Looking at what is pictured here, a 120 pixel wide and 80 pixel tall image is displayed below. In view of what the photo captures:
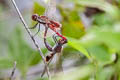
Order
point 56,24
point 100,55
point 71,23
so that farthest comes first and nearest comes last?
point 71,23
point 100,55
point 56,24

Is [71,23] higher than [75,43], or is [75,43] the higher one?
[75,43]

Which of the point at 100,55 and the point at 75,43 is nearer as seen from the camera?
the point at 75,43

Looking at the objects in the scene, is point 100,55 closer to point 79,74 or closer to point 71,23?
point 79,74

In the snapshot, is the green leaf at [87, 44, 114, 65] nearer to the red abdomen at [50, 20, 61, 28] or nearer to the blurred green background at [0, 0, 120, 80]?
the blurred green background at [0, 0, 120, 80]

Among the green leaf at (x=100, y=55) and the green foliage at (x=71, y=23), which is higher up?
the green leaf at (x=100, y=55)

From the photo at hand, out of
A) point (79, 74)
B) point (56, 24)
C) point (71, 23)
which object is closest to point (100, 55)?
point (79, 74)

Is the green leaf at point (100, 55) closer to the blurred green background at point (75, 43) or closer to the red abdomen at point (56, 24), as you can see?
the blurred green background at point (75, 43)

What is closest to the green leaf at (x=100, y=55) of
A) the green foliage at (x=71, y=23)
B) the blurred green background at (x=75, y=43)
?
the blurred green background at (x=75, y=43)

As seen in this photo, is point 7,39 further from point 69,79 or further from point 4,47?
point 69,79

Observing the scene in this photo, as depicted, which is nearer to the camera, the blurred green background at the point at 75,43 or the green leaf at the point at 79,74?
the blurred green background at the point at 75,43

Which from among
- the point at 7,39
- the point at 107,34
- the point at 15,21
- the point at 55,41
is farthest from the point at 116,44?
the point at 15,21
